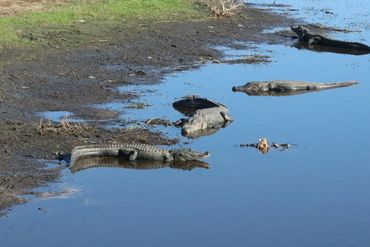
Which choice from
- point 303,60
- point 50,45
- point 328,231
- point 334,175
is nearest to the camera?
point 328,231

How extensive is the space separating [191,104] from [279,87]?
7.52 feet

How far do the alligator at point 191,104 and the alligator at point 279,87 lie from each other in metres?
1.59

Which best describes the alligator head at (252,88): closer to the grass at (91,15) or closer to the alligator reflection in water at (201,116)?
the alligator reflection in water at (201,116)

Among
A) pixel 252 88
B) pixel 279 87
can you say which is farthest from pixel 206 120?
pixel 279 87

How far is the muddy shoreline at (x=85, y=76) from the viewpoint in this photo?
9.87 meters

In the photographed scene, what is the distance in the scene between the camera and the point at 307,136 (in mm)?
11539

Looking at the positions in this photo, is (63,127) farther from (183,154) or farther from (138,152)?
(183,154)

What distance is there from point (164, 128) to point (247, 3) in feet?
42.0

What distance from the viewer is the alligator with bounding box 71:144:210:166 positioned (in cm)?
993

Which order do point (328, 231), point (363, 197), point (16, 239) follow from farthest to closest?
point (363, 197) < point (328, 231) < point (16, 239)

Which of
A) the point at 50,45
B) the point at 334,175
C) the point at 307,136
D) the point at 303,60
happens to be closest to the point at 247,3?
the point at 303,60

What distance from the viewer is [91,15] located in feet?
60.6

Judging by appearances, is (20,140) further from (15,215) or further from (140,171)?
(15,215)

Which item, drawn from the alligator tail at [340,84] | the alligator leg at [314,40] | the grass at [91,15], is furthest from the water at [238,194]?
the alligator leg at [314,40]
